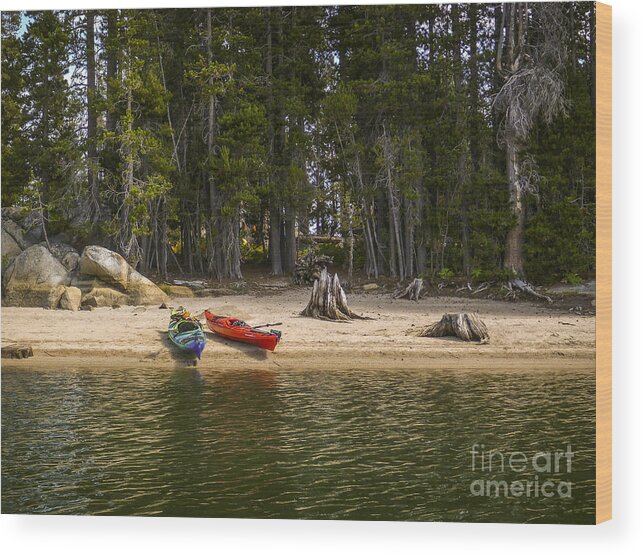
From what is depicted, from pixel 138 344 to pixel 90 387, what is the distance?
755 millimetres

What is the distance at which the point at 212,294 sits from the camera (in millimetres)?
8398

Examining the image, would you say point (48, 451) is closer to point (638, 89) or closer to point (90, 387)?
point (90, 387)

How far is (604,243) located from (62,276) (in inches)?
214

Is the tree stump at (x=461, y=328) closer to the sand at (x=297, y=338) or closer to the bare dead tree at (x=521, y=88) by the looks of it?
the sand at (x=297, y=338)

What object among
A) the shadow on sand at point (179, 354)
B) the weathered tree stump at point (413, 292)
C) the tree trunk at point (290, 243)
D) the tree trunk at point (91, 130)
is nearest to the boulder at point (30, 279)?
the tree trunk at point (91, 130)

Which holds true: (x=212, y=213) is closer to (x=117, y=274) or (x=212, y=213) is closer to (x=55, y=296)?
(x=117, y=274)

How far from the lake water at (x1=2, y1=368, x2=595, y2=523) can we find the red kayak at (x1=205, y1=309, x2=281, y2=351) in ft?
1.51

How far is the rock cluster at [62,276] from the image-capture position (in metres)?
7.86

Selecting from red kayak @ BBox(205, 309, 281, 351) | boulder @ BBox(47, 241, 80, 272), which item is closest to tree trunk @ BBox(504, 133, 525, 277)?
red kayak @ BBox(205, 309, 281, 351)

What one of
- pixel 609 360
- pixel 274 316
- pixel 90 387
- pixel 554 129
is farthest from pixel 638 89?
pixel 90 387

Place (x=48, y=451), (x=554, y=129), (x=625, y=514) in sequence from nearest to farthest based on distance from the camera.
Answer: (x=625, y=514) → (x=48, y=451) → (x=554, y=129)

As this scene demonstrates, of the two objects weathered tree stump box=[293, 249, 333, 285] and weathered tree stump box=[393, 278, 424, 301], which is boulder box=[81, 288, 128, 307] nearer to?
weathered tree stump box=[293, 249, 333, 285]

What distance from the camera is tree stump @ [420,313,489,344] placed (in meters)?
7.94

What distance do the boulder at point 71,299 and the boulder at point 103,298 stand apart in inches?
2.5
